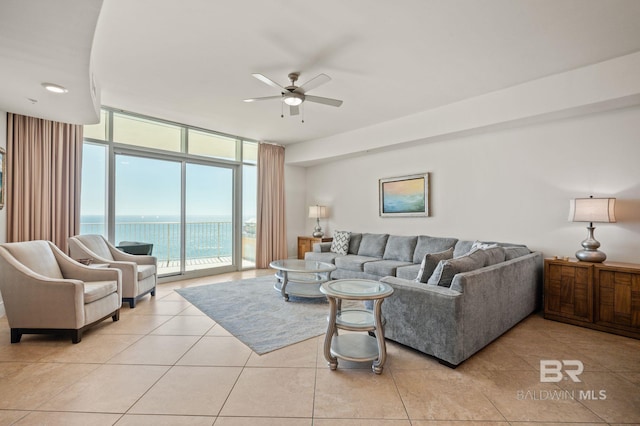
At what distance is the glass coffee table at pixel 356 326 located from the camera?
2186 mm

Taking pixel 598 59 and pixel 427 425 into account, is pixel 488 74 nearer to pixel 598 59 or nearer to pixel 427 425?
pixel 598 59

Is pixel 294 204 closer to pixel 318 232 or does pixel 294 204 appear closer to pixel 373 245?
pixel 318 232

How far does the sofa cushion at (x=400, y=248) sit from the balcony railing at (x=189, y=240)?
296 centimetres

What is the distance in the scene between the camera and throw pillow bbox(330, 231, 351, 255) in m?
5.59

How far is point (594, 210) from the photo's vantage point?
3.07 meters

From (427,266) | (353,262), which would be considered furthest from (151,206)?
(427,266)

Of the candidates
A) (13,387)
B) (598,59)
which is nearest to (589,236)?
(598,59)

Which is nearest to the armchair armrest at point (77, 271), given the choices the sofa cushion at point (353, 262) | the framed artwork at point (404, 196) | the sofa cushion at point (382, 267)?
the sofa cushion at point (353, 262)

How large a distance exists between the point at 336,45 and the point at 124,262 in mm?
3588

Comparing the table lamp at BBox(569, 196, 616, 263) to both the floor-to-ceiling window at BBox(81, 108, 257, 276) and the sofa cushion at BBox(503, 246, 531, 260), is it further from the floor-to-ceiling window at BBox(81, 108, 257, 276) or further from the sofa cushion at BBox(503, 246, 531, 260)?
the floor-to-ceiling window at BBox(81, 108, 257, 276)

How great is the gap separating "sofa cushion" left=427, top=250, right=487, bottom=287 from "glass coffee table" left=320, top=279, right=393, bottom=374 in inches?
15.9

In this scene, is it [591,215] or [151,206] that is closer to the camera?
[591,215]

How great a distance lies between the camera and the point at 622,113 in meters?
3.25

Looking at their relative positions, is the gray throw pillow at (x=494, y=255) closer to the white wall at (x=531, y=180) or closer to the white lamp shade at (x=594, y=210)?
the white lamp shade at (x=594, y=210)
